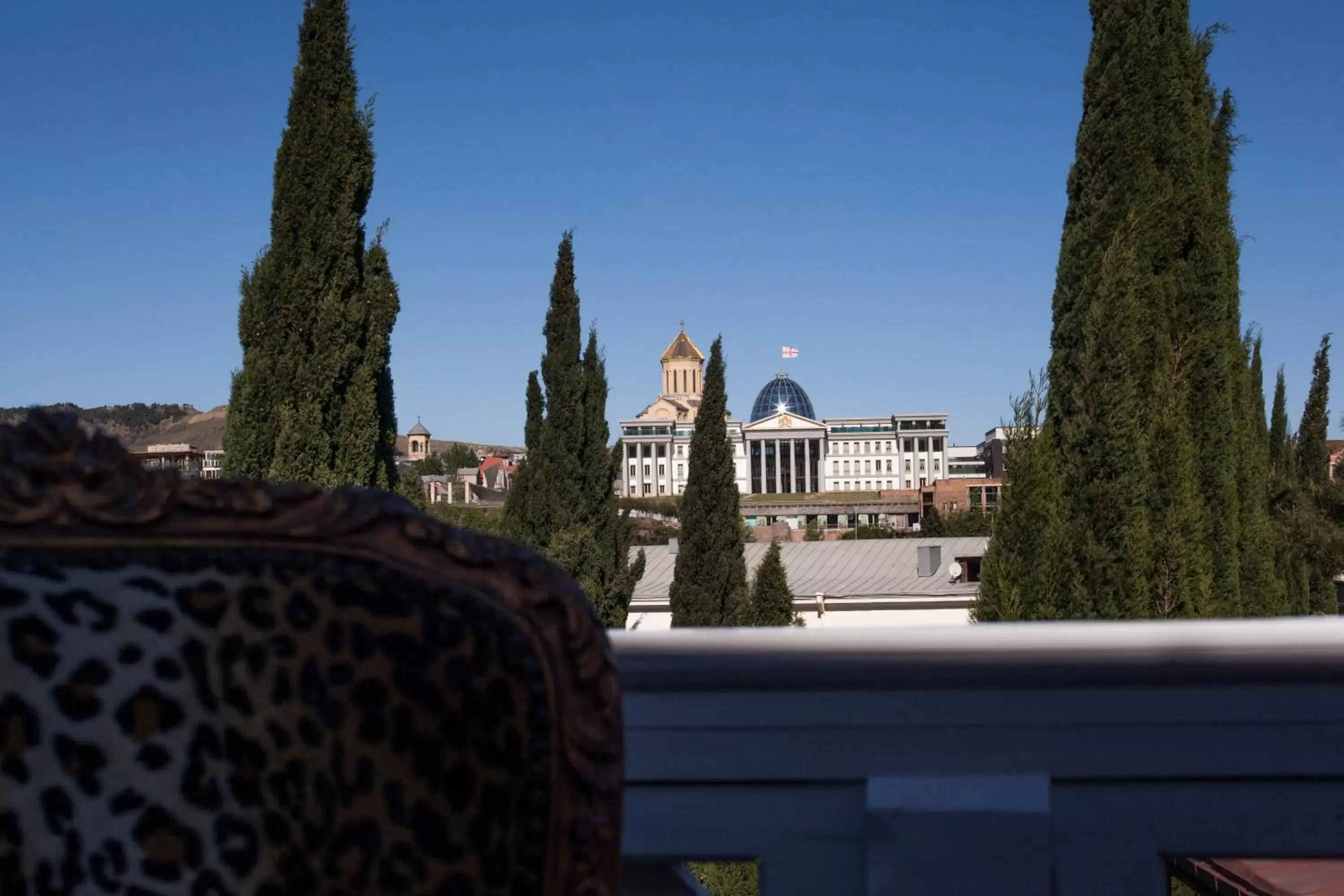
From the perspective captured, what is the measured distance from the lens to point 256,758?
0.68m

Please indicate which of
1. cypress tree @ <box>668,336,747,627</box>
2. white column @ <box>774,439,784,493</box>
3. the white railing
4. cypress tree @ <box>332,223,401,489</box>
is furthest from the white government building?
the white railing

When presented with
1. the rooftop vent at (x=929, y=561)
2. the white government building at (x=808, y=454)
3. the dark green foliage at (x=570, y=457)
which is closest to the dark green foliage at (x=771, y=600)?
the dark green foliage at (x=570, y=457)

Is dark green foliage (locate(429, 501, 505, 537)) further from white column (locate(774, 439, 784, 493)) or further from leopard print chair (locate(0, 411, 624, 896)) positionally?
white column (locate(774, 439, 784, 493))

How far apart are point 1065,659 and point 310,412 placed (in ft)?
22.8

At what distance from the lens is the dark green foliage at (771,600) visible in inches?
534

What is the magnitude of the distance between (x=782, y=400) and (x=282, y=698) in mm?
80141

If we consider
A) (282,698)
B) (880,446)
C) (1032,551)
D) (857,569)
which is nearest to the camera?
(282,698)

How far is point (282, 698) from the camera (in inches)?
26.6

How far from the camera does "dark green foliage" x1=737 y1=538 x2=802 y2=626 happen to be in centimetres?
1355

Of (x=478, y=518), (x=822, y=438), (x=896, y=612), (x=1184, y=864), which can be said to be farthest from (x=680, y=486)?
(x=1184, y=864)

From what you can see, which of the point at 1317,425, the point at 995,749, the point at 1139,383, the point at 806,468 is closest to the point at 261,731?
the point at 995,749

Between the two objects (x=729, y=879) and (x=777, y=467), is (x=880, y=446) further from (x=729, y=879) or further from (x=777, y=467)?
(x=729, y=879)

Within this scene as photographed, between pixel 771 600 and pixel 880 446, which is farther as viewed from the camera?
pixel 880 446

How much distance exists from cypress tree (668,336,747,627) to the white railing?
13.1 meters
